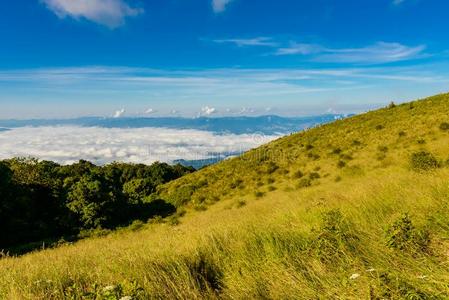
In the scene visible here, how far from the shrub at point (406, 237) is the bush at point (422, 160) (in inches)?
957

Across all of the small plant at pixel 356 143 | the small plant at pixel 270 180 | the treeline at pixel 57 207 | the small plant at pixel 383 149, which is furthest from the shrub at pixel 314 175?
the treeline at pixel 57 207

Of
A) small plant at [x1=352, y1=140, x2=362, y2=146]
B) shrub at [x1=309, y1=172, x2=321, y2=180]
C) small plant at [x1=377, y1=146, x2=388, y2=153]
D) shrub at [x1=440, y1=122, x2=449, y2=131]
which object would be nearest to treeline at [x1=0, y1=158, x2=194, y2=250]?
shrub at [x1=309, y1=172, x2=321, y2=180]

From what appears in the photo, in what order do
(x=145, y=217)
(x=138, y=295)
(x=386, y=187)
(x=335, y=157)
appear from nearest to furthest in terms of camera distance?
1. (x=138, y=295)
2. (x=386, y=187)
3. (x=335, y=157)
4. (x=145, y=217)

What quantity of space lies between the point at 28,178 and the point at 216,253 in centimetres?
4595

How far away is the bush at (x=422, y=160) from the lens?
94.8 feet

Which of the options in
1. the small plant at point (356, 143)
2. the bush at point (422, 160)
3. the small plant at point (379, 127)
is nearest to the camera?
the bush at point (422, 160)

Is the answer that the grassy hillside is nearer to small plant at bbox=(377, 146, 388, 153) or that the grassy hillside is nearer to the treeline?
small plant at bbox=(377, 146, 388, 153)

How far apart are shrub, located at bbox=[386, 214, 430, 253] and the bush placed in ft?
79.7

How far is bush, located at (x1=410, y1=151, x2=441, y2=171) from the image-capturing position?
1138 inches

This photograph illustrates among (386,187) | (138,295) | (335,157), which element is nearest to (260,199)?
(335,157)

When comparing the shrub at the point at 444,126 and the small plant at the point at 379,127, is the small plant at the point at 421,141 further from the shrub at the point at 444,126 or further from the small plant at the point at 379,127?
the small plant at the point at 379,127

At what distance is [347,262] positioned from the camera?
19.3ft

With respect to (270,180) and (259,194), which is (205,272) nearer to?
(259,194)

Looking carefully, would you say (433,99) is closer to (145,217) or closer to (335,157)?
(335,157)
